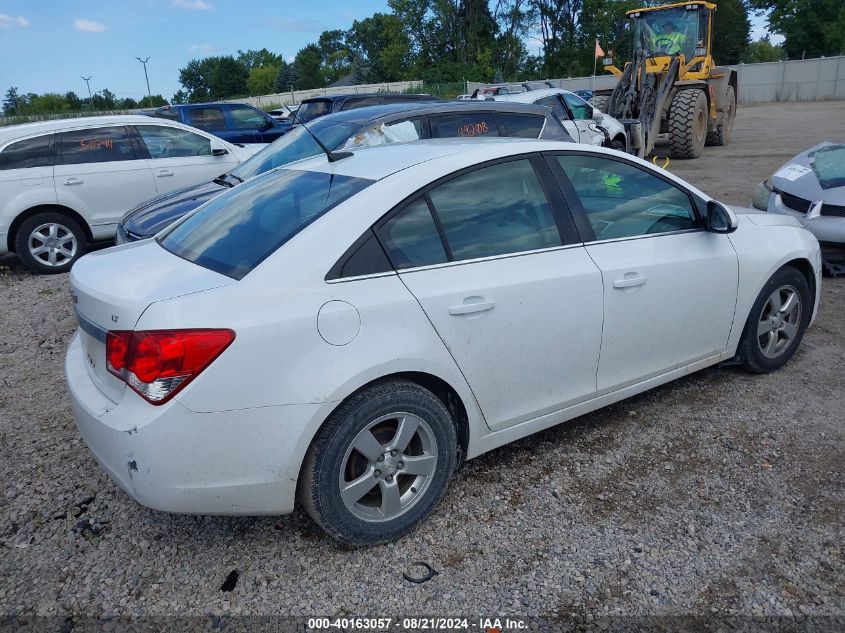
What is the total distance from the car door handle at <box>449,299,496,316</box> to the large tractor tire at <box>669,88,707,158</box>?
14.0 m

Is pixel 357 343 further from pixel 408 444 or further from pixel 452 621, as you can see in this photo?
pixel 452 621

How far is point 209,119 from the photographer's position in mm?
14375

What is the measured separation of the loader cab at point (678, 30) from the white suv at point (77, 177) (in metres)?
12.2

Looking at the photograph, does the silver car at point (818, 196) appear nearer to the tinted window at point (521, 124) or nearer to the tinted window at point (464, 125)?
the tinted window at point (521, 124)

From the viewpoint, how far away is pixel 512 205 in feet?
10.8

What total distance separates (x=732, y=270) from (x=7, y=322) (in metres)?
5.95

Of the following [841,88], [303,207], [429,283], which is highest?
[303,207]

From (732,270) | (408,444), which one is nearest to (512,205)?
(408,444)

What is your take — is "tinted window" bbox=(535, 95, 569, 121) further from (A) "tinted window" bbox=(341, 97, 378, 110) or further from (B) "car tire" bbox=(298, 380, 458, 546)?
(B) "car tire" bbox=(298, 380, 458, 546)

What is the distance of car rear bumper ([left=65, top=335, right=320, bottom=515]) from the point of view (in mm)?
2480

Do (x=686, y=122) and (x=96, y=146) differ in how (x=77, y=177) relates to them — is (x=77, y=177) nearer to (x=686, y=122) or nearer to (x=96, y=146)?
(x=96, y=146)

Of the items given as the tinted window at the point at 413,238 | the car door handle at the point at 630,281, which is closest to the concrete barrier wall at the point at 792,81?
the car door handle at the point at 630,281

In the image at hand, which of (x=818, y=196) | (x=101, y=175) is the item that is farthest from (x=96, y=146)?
(x=818, y=196)

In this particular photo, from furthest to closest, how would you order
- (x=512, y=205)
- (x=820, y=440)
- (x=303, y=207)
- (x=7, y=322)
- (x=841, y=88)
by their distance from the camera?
(x=841, y=88)
(x=7, y=322)
(x=820, y=440)
(x=512, y=205)
(x=303, y=207)
